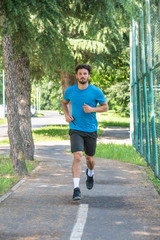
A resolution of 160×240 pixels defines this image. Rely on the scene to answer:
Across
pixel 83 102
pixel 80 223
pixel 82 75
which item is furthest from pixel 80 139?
pixel 80 223

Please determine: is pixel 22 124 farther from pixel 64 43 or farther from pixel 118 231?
pixel 118 231

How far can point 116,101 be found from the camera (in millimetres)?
34844

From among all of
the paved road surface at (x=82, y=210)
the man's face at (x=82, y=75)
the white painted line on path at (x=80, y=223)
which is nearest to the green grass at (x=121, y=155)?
the paved road surface at (x=82, y=210)

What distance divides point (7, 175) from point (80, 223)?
470cm

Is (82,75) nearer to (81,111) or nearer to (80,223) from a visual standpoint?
(81,111)

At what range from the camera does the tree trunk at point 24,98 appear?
1257cm

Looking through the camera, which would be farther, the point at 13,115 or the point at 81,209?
the point at 13,115

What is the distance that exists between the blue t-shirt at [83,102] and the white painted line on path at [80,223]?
47.0 inches

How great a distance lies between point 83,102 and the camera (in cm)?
700

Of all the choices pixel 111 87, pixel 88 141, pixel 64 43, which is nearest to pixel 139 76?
pixel 64 43

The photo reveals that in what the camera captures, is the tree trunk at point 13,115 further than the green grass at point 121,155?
No

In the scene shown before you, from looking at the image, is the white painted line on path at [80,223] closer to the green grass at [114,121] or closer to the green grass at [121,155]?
the green grass at [121,155]

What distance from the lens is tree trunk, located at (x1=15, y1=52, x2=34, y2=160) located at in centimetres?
1257

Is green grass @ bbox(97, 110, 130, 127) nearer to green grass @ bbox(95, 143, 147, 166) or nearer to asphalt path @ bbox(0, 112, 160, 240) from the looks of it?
green grass @ bbox(95, 143, 147, 166)
